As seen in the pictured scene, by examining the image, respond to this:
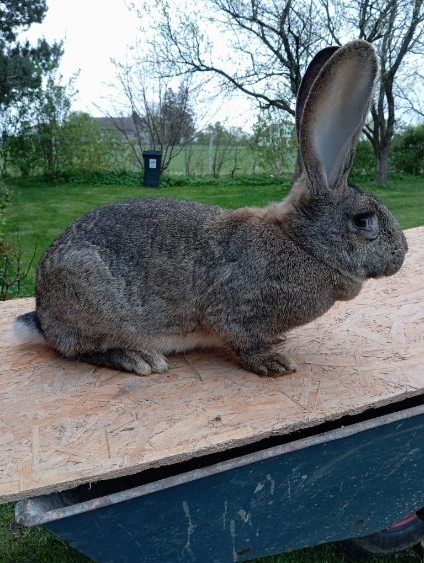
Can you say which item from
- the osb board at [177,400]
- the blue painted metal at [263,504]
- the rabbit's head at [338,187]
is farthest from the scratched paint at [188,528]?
the rabbit's head at [338,187]

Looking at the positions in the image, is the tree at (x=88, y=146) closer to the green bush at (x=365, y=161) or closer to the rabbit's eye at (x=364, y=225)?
the green bush at (x=365, y=161)

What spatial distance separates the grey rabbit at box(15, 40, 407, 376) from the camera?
1.98 m

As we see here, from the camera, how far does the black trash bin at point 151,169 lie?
13664mm

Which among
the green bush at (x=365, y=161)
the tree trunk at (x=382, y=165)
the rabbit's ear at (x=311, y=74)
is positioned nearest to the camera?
the rabbit's ear at (x=311, y=74)

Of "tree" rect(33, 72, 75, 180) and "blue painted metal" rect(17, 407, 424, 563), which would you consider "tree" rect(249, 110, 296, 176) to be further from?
"blue painted metal" rect(17, 407, 424, 563)

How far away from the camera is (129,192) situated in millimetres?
12555

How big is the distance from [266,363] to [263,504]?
1.67 ft

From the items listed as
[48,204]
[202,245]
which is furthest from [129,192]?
[202,245]

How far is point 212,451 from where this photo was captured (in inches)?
63.8

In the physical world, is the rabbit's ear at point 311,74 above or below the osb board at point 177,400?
above

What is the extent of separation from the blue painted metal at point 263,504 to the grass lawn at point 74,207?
3.10 feet

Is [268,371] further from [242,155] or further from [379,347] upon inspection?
[242,155]

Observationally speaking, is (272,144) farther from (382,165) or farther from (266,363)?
(266,363)

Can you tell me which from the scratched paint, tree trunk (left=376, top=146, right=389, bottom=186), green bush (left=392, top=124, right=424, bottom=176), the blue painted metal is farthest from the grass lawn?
green bush (left=392, top=124, right=424, bottom=176)
